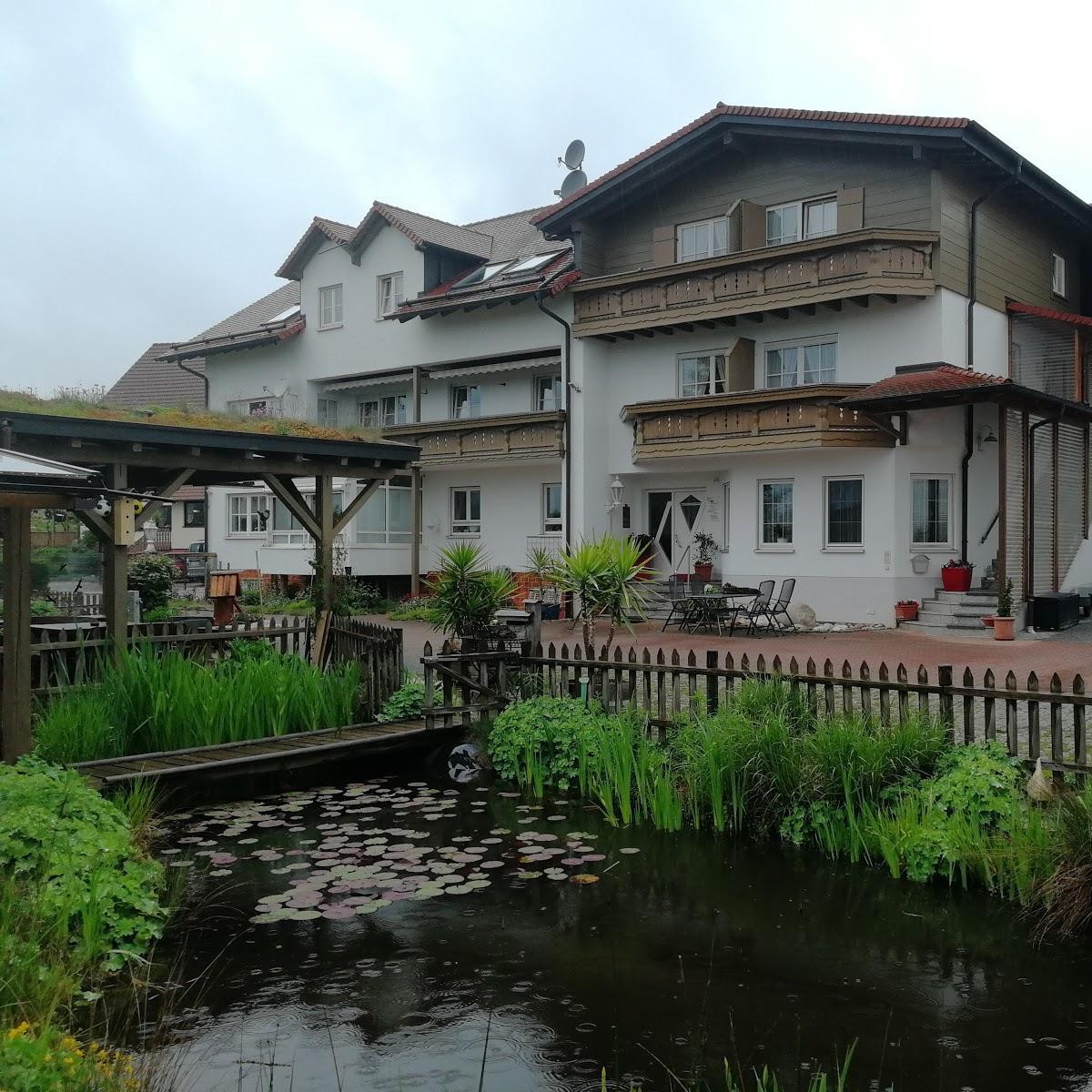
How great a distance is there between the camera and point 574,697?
10281 millimetres

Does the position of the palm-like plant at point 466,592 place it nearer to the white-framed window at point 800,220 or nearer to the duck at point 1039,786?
the duck at point 1039,786

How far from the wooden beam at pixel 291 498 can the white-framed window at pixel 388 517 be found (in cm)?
1523

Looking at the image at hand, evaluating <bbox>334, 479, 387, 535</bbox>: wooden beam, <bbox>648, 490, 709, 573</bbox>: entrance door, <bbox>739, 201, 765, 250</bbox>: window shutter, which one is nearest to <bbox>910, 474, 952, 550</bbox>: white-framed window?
<bbox>648, 490, 709, 573</bbox>: entrance door

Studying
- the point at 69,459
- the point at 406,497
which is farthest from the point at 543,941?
the point at 406,497

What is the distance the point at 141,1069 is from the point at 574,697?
6.59 m

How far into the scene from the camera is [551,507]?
87.6 feet

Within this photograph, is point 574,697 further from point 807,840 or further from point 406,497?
point 406,497

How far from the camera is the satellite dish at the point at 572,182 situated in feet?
96.6

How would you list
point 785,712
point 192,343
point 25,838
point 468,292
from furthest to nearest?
point 192,343 → point 468,292 → point 785,712 → point 25,838

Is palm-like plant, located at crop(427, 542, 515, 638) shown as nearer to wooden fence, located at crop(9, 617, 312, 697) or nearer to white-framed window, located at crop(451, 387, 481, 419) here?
wooden fence, located at crop(9, 617, 312, 697)

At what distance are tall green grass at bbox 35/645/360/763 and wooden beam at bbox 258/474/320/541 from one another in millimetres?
2288

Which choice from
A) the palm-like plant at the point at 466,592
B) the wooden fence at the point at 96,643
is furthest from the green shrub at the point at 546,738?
the wooden fence at the point at 96,643

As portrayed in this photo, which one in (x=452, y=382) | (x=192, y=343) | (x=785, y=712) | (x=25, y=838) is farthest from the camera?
(x=192, y=343)

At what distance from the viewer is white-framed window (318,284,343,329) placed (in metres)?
30.7
